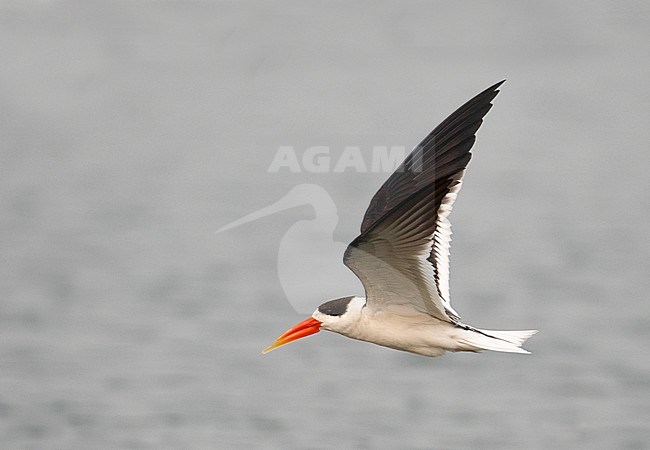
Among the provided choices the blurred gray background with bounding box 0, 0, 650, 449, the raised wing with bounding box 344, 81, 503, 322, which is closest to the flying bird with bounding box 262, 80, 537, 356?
the raised wing with bounding box 344, 81, 503, 322

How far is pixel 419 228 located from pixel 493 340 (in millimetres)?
896

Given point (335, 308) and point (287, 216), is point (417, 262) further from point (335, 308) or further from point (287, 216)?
point (287, 216)

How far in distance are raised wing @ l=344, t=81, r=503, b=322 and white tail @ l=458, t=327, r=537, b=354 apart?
15 cm

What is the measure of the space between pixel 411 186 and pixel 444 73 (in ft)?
33.1

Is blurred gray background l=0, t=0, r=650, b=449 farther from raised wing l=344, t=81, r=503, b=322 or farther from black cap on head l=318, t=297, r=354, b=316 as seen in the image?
raised wing l=344, t=81, r=503, b=322

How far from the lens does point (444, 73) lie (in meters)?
17.0

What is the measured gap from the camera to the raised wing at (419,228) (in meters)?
6.26

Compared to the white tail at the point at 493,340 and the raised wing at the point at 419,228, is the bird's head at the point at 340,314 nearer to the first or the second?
the raised wing at the point at 419,228

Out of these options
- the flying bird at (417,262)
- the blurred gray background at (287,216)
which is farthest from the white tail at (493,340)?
the blurred gray background at (287,216)

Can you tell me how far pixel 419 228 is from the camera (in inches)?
249

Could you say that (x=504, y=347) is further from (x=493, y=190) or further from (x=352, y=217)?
(x=493, y=190)

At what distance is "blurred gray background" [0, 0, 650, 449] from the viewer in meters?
11.4

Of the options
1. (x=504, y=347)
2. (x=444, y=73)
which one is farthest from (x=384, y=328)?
(x=444, y=73)

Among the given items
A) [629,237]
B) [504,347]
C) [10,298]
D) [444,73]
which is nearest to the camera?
[504,347]
